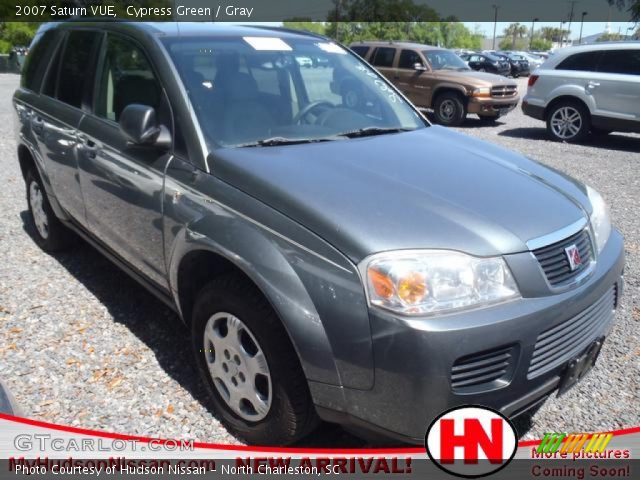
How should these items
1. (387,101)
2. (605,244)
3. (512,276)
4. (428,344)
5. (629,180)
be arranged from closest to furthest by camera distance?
(428,344)
(512,276)
(605,244)
(387,101)
(629,180)

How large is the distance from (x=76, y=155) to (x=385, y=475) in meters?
2.71

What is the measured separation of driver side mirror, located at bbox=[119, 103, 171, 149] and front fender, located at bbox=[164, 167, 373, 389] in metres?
0.53

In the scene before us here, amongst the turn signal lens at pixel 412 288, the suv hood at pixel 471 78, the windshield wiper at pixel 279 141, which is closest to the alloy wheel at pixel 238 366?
the turn signal lens at pixel 412 288

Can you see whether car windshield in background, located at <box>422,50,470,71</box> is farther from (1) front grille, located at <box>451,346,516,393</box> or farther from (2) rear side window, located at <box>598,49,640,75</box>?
(1) front grille, located at <box>451,346,516,393</box>

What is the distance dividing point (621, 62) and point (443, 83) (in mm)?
3696

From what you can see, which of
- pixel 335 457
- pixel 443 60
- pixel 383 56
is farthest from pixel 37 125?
pixel 443 60

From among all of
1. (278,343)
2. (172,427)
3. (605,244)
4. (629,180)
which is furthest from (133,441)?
(629,180)

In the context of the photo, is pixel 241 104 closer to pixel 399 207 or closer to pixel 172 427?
pixel 399 207

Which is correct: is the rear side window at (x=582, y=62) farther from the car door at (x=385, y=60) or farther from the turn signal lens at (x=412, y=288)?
the turn signal lens at (x=412, y=288)

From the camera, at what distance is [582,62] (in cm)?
1045

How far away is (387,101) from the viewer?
367 cm

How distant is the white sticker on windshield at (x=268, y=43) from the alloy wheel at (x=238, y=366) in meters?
1.66

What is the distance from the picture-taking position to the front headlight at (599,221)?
8.70 ft

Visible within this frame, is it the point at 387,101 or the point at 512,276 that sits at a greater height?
the point at 387,101
